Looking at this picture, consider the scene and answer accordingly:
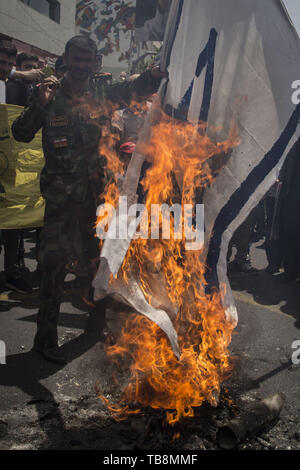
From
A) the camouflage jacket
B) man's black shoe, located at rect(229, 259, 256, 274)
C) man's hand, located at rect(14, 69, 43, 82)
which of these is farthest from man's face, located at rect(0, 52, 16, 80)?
man's black shoe, located at rect(229, 259, 256, 274)

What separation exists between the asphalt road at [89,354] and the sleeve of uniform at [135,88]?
7.80ft

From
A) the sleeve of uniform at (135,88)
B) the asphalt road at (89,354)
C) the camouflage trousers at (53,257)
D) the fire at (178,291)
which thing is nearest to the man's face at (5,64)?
the sleeve of uniform at (135,88)

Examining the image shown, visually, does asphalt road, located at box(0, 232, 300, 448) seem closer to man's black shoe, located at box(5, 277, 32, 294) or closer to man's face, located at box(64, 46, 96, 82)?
man's black shoe, located at box(5, 277, 32, 294)

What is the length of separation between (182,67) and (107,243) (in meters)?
1.33

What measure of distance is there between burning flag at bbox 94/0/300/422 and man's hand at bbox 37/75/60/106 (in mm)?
1128

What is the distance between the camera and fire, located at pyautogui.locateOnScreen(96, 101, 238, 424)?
8.54ft

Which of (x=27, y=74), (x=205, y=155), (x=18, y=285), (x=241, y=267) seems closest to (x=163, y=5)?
(x=27, y=74)

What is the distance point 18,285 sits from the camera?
4.84 metres

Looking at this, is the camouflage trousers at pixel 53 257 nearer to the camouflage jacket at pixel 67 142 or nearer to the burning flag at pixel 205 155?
the camouflage jacket at pixel 67 142

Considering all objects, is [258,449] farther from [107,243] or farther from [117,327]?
[107,243]

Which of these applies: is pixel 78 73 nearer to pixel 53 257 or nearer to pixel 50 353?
pixel 53 257

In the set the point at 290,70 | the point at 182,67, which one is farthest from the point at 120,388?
the point at 290,70

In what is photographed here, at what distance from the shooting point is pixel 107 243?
218 cm
